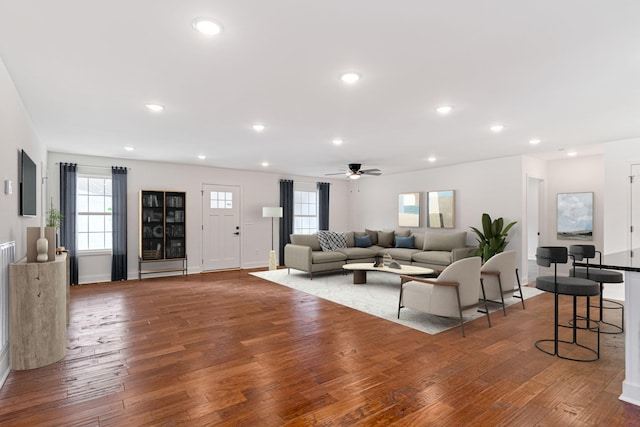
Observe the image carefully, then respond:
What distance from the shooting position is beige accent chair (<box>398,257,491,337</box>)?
389 centimetres

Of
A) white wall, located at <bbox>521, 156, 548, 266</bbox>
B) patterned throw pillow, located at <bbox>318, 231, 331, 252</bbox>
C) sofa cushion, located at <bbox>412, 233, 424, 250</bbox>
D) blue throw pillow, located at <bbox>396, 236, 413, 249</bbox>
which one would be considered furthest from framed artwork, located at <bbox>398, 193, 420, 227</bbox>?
white wall, located at <bbox>521, 156, 548, 266</bbox>

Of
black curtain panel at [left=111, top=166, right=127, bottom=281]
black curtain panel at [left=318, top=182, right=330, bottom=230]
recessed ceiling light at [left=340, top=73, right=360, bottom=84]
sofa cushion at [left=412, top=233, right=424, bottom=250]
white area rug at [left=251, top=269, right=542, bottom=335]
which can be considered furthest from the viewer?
black curtain panel at [left=318, top=182, right=330, bottom=230]

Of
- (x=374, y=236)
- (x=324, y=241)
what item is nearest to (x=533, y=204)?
(x=374, y=236)

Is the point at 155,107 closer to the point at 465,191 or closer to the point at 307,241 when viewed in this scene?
the point at 307,241

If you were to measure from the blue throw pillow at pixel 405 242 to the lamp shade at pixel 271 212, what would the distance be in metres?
2.92

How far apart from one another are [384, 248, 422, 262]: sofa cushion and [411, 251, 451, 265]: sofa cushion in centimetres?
13

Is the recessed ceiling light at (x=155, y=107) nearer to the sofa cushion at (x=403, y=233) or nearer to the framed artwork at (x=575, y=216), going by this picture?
the sofa cushion at (x=403, y=233)

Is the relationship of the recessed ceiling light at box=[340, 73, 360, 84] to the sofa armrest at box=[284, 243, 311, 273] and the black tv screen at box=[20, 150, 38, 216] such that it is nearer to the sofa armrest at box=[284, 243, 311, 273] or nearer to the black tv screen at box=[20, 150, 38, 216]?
the black tv screen at box=[20, 150, 38, 216]

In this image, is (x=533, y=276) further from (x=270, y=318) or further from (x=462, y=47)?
(x=462, y=47)

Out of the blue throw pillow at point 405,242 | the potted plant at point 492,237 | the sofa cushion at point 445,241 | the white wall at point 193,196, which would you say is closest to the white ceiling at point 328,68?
the potted plant at point 492,237

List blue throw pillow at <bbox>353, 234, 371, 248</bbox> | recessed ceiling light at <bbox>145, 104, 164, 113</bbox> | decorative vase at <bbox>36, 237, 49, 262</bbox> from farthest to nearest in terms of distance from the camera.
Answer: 1. blue throw pillow at <bbox>353, 234, 371, 248</bbox>
2. recessed ceiling light at <bbox>145, 104, 164, 113</bbox>
3. decorative vase at <bbox>36, 237, 49, 262</bbox>

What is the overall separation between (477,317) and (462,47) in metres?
3.29

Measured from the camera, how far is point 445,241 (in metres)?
7.33

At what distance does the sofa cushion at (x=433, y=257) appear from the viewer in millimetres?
6759
